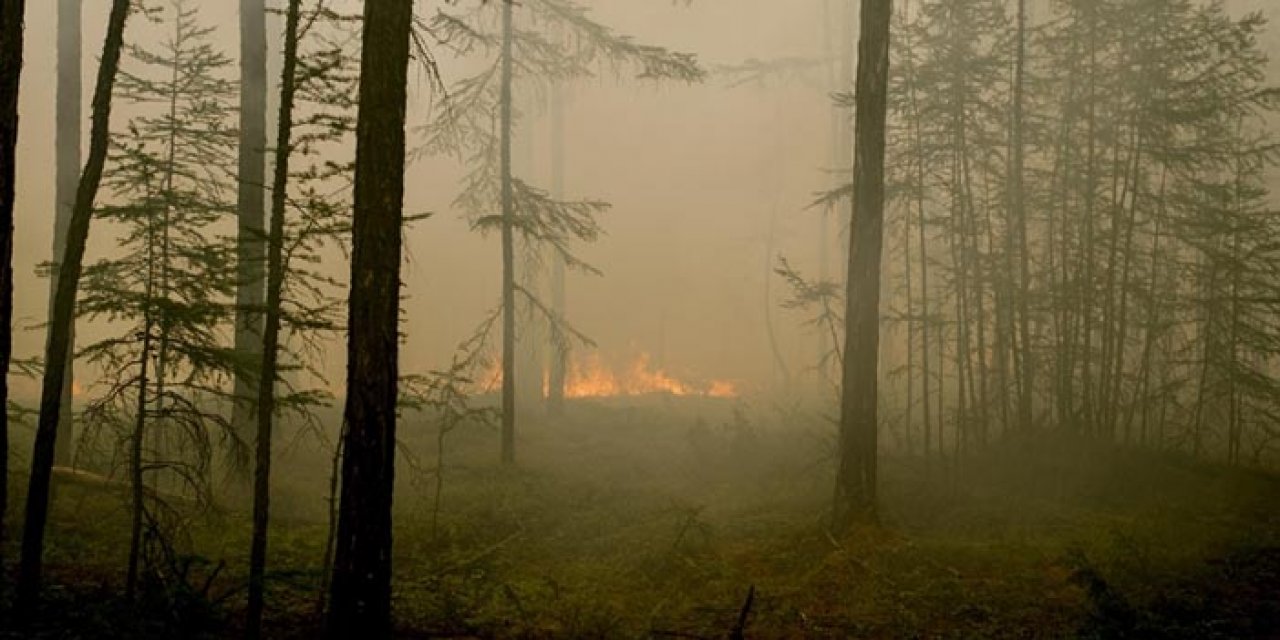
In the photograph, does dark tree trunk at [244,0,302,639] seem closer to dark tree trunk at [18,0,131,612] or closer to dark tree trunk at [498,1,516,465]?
dark tree trunk at [18,0,131,612]

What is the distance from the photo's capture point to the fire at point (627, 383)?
36.9 m

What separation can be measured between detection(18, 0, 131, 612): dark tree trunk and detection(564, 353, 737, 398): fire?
2865 cm

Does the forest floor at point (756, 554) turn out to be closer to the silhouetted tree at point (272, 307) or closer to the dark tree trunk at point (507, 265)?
the silhouetted tree at point (272, 307)

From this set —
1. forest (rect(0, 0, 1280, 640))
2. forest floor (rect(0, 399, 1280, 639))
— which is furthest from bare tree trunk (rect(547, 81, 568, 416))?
forest floor (rect(0, 399, 1280, 639))

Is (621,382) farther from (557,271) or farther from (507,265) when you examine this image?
(507,265)

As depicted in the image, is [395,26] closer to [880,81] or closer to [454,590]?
[454,590]

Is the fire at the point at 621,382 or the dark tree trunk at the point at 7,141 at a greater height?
the dark tree trunk at the point at 7,141

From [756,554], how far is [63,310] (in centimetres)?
804

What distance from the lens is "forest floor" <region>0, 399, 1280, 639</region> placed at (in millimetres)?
7273

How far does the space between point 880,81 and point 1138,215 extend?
21.8 meters

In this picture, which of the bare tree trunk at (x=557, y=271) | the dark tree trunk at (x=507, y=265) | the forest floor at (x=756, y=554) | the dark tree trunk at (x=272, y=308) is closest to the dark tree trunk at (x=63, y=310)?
the forest floor at (x=756, y=554)

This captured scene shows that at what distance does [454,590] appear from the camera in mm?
8711

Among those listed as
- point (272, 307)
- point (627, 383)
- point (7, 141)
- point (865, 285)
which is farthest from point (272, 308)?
point (627, 383)

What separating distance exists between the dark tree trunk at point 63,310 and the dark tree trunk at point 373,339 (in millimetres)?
2614
